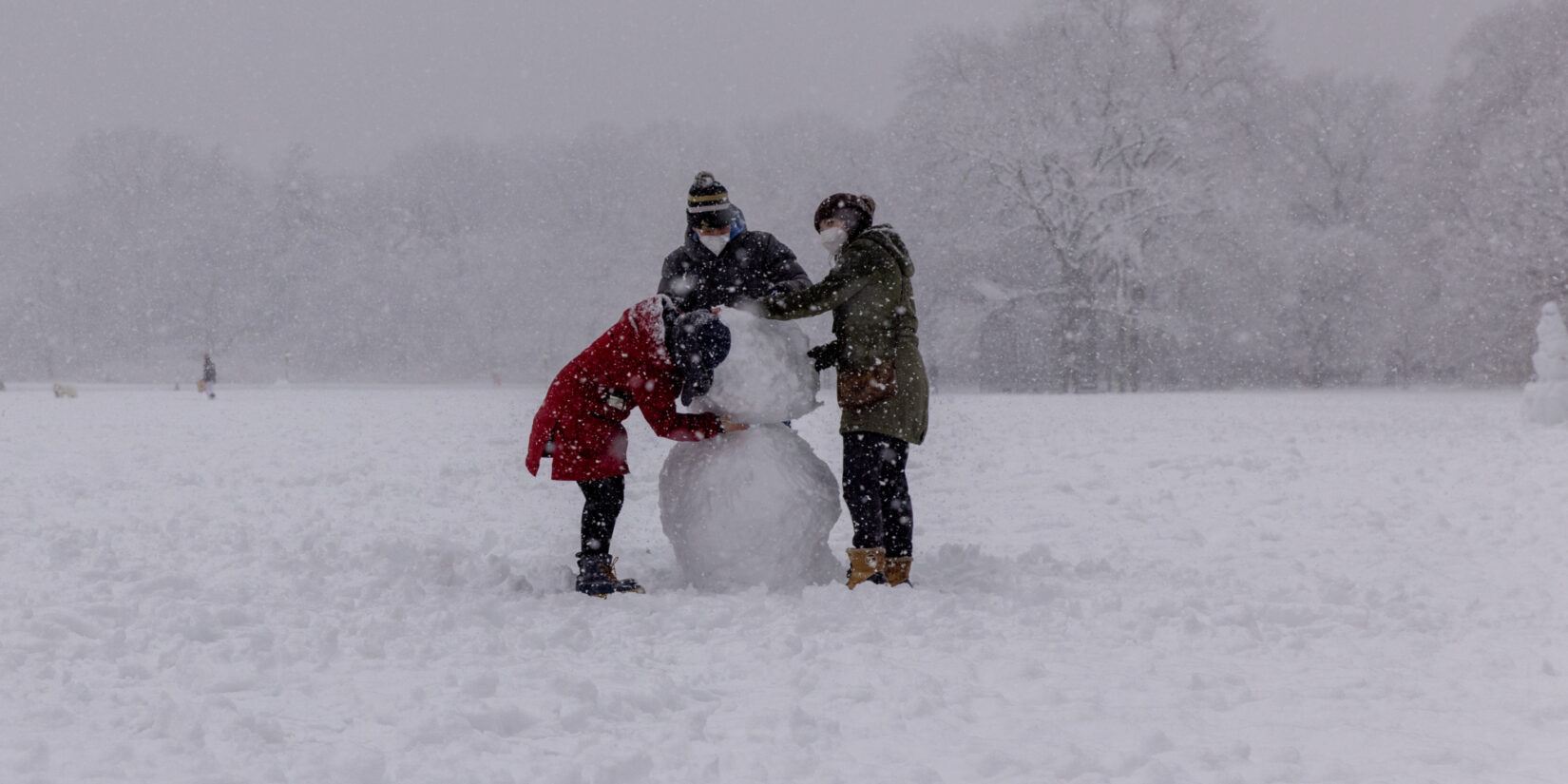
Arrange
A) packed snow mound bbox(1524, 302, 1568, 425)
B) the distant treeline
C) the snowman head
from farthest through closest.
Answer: the distant treeline < packed snow mound bbox(1524, 302, 1568, 425) < the snowman head

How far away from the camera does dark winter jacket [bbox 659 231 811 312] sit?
5.57 metres

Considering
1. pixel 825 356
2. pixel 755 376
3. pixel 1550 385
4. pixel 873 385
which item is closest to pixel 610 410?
pixel 755 376

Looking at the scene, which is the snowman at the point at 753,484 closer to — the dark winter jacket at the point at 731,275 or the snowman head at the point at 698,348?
the snowman head at the point at 698,348

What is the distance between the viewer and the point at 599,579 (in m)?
5.21

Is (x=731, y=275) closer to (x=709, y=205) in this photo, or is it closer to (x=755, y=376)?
(x=709, y=205)

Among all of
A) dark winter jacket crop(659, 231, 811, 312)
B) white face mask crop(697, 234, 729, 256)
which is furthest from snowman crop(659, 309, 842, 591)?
white face mask crop(697, 234, 729, 256)

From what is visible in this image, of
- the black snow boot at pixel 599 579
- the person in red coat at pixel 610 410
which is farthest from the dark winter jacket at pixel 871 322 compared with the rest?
the black snow boot at pixel 599 579

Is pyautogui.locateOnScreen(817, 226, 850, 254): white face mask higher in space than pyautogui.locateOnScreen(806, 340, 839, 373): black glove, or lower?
higher

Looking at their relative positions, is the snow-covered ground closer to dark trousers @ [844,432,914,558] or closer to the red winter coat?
dark trousers @ [844,432,914,558]

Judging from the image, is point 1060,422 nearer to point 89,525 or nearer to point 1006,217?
point 89,525

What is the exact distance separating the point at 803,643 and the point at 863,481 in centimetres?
138

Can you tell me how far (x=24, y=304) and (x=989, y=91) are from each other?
40294 millimetres

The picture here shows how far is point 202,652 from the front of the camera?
4.01 metres

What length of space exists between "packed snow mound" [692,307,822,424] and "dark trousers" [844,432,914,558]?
1.24 feet
